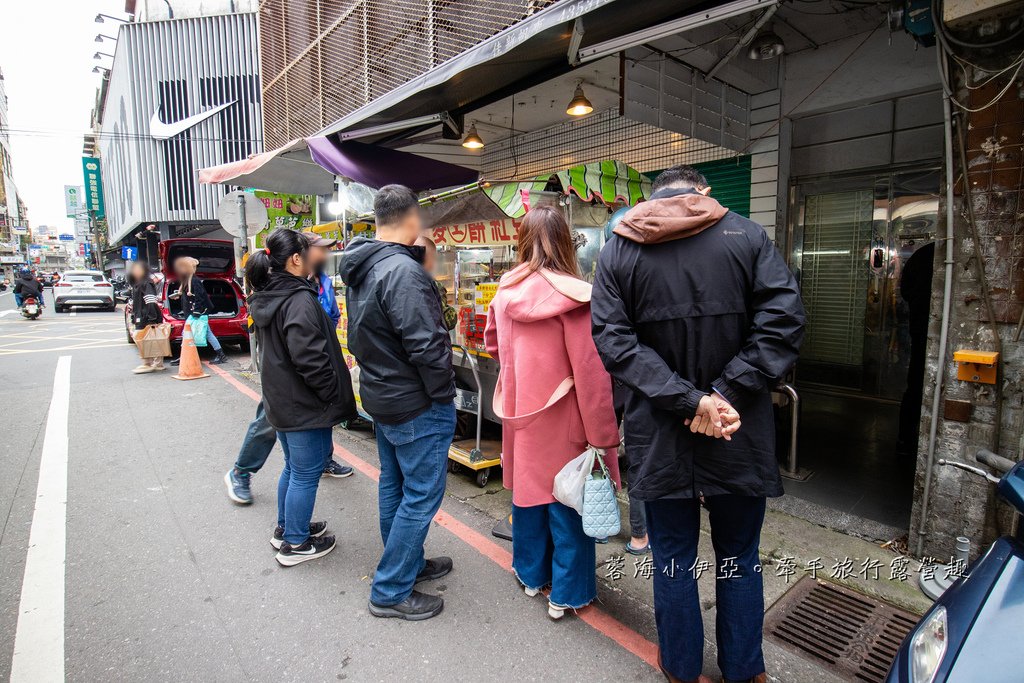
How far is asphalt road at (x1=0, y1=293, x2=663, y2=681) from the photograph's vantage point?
7.98 ft

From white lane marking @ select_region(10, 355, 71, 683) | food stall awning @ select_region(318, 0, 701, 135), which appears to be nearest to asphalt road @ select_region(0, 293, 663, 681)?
white lane marking @ select_region(10, 355, 71, 683)

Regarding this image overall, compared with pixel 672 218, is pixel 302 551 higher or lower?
lower

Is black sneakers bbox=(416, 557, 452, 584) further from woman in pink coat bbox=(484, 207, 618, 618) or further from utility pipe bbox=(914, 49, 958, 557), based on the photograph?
utility pipe bbox=(914, 49, 958, 557)

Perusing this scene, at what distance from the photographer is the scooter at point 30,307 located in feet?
61.8

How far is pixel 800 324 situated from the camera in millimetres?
1886

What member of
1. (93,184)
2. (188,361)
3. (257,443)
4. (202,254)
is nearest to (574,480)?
(257,443)

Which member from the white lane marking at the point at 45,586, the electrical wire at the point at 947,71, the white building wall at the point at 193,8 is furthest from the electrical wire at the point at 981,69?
the white building wall at the point at 193,8

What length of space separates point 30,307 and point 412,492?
75.0 feet

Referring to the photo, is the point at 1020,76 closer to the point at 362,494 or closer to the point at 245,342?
the point at 362,494

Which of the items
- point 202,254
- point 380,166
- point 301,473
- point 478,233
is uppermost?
point 380,166

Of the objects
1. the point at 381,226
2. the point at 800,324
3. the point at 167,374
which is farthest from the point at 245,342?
the point at 800,324

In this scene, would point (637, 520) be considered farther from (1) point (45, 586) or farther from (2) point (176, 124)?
(2) point (176, 124)

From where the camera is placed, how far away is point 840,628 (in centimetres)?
269

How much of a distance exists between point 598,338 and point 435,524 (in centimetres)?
222
